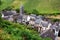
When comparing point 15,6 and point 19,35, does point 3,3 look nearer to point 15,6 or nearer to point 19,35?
point 15,6

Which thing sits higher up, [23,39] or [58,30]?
[23,39]

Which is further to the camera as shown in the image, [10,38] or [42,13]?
[42,13]

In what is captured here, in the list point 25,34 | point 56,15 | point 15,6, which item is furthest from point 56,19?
point 25,34

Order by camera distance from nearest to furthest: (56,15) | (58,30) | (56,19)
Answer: (58,30), (56,19), (56,15)

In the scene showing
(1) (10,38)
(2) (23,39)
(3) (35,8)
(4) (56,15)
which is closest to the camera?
(1) (10,38)

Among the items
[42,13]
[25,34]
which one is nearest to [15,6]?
[42,13]

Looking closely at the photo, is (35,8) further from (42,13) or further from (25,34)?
(25,34)
